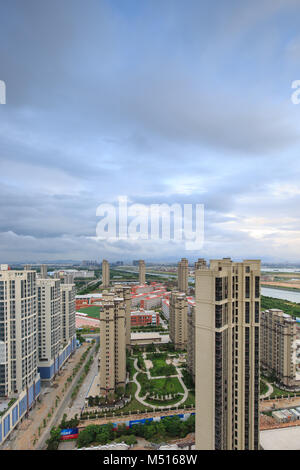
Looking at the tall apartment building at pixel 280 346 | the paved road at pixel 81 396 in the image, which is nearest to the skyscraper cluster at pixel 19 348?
the paved road at pixel 81 396

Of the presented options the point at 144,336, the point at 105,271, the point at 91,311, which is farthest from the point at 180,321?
the point at 105,271

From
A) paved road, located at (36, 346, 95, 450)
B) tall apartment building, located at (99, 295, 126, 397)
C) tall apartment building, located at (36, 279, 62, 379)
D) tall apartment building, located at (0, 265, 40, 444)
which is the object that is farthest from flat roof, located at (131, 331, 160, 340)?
tall apartment building, located at (0, 265, 40, 444)

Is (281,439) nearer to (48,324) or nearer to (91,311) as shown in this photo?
(48,324)

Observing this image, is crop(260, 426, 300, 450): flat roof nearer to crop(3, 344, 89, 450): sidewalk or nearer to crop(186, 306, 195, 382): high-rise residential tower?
crop(186, 306, 195, 382): high-rise residential tower

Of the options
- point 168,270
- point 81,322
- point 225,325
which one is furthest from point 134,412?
point 168,270
